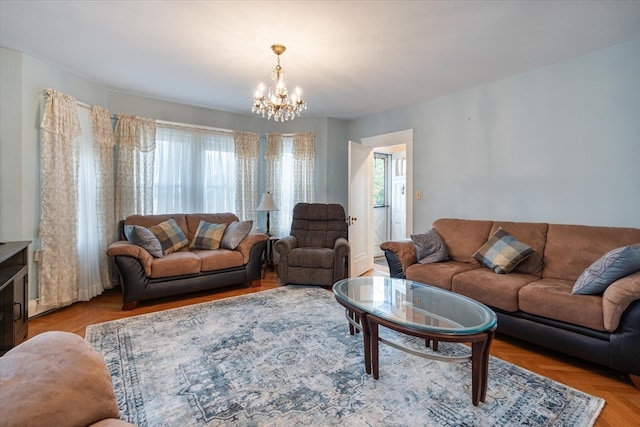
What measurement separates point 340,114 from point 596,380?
4.32m

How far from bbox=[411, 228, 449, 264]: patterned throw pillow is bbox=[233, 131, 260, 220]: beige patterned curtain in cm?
275

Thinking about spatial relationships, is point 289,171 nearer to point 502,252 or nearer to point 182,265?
point 182,265

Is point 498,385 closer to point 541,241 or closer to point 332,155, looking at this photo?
point 541,241

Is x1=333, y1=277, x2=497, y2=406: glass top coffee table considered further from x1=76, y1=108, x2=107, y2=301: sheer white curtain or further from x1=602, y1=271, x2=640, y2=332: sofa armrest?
x1=76, y1=108, x2=107, y2=301: sheer white curtain

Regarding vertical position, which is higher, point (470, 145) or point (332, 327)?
point (470, 145)

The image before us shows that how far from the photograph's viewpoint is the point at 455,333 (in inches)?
66.6

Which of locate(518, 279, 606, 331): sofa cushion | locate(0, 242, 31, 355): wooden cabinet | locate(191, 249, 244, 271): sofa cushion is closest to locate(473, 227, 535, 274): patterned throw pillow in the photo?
locate(518, 279, 606, 331): sofa cushion

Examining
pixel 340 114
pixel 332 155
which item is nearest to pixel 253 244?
pixel 332 155

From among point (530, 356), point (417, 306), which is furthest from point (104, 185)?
point (530, 356)

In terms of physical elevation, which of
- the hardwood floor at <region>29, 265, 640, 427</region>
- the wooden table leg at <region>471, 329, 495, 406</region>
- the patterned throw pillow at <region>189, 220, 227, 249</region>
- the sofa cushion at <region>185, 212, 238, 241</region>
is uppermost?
the sofa cushion at <region>185, 212, 238, 241</region>

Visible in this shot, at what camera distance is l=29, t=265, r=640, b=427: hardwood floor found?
1777 millimetres

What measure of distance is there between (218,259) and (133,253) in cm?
90

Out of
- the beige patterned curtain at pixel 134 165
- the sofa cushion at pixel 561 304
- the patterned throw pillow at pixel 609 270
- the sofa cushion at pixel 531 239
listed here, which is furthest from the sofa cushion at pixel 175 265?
the patterned throw pillow at pixel 609 270

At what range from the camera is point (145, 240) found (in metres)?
3.46
